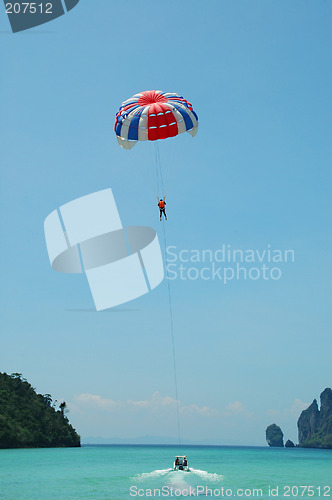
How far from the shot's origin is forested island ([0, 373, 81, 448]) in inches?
2405

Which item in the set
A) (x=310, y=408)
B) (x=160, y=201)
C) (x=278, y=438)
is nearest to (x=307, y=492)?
(x=160, y=201)

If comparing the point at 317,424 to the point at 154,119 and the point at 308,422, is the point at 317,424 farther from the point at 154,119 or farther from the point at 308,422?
the point at 154,119

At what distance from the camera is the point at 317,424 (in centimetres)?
12888

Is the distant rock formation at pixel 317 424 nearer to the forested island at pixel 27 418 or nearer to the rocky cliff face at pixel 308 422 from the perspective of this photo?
the rocky cliff face at pixel 308 422

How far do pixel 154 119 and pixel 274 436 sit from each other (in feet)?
517

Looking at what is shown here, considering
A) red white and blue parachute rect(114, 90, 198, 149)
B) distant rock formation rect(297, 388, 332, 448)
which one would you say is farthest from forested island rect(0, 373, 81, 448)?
distant rock formation rect(297, 388, 332, 448)

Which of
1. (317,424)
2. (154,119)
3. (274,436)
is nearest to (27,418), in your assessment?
(154,119)

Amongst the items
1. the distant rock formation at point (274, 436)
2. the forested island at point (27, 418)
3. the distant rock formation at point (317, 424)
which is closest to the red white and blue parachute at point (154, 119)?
the forested island at point (27, 418)

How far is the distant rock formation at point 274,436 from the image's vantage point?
156 m

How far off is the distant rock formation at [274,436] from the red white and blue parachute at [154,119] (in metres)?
155

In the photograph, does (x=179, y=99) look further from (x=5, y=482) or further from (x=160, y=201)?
(x=5, y=482)

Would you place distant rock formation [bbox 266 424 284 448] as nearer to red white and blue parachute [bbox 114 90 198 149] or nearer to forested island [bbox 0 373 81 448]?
forested island [bbox 0 373 81 448]

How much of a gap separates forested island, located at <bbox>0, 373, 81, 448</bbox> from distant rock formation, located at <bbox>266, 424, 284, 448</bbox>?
97846 mm

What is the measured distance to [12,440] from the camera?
61.3 metres
